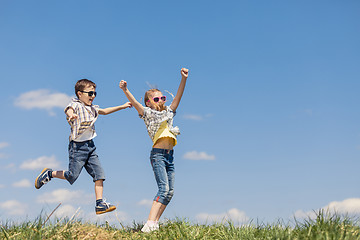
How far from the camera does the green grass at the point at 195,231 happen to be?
5434mm

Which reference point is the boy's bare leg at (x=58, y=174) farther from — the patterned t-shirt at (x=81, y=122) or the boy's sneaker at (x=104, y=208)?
the boy's sneaker at (x=104, y=208)

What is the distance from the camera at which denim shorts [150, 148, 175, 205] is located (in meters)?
7.25

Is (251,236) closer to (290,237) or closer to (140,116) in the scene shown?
(290,237)

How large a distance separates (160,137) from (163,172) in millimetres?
636

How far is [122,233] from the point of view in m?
7.15

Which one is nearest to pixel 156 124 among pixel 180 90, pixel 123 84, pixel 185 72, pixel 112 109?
pixel 180 90

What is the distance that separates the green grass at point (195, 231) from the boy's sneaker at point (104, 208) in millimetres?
277

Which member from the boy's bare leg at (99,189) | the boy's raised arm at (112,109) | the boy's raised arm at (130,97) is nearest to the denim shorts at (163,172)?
the boy's raised arm at (130,97)

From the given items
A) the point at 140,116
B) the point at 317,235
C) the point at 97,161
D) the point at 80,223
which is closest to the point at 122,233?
Answer: the point at 80,223

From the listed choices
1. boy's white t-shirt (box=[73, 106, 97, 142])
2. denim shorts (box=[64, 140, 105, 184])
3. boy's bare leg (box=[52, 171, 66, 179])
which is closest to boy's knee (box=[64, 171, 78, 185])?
denim shorts (box=[64, 140, 105, 184])

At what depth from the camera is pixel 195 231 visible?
→ 673 cm

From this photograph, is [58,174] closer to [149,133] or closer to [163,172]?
[149,133]

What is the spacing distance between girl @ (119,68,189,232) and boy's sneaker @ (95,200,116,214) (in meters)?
0.73

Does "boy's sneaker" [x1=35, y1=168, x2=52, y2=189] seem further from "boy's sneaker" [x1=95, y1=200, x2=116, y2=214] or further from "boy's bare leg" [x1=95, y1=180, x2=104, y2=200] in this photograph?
"boy's sneaker" [x1=95, y1=200, x2=116, y2=214]
